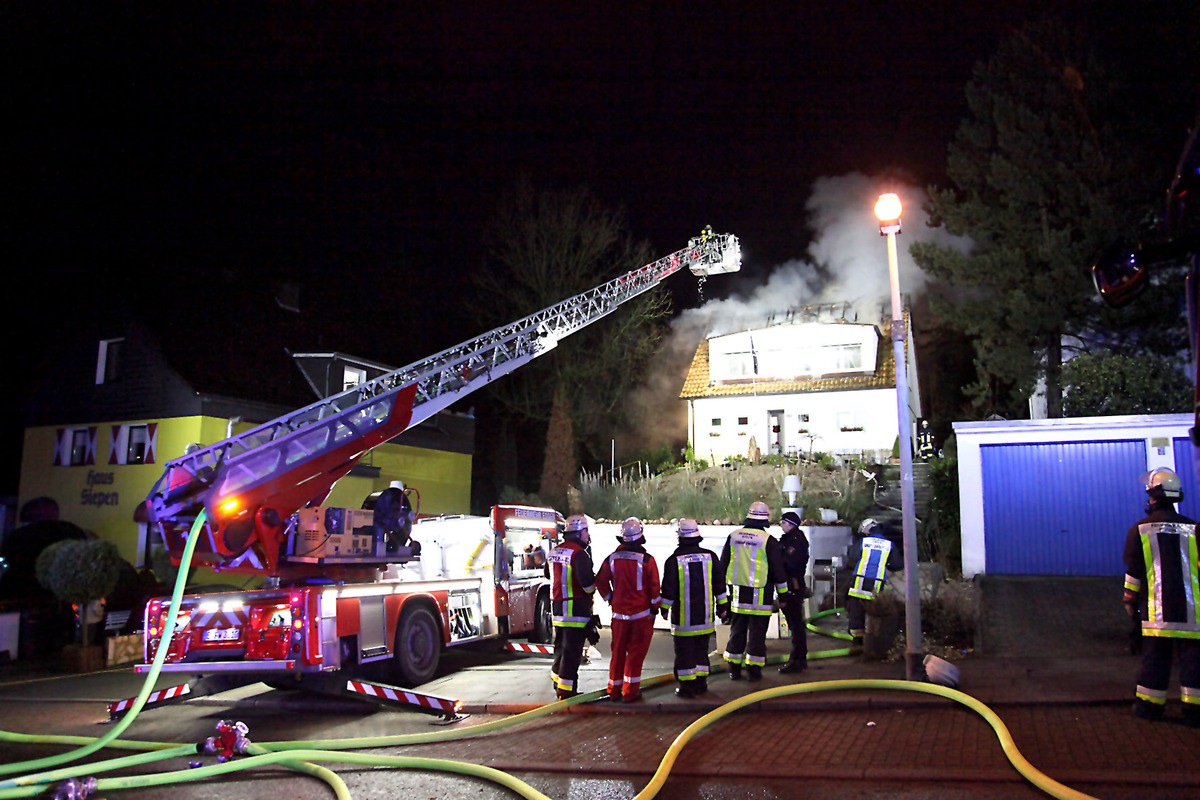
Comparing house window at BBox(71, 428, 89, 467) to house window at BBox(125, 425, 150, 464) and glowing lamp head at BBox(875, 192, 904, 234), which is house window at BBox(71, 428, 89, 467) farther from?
glowing lamp head at BBox(875, 192, 904, 234)

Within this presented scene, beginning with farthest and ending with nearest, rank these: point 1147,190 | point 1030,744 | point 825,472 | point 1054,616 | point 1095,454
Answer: point 825,472, point 1147,190, point 1095,454, point 1054,616, point 1030,744

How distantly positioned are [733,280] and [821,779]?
27998 millimetres

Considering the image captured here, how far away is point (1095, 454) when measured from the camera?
12.9m

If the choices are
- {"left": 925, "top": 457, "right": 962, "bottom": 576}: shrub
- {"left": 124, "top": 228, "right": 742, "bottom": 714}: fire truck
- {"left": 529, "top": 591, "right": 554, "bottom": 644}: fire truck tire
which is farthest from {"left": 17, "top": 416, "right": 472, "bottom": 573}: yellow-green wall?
{"left": 925, "top": 457, "right": 962, "bottom": 576}: shrub

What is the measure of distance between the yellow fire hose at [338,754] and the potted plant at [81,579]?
540 centimetres

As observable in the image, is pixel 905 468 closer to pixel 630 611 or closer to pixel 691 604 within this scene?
pixel 691 604

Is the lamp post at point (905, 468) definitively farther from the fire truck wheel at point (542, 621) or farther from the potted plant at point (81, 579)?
the potted plant at point (81, 579)

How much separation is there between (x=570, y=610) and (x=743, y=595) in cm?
173

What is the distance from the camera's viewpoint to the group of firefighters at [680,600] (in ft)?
25.6

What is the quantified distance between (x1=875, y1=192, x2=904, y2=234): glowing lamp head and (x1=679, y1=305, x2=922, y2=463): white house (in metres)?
17.7

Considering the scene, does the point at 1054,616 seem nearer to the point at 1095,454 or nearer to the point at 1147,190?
the point at 1095,454

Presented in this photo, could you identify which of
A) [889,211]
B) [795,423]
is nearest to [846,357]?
[795,423]

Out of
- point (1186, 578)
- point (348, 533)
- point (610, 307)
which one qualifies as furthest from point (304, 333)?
point (1186, 578)

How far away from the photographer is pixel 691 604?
7902 mm
